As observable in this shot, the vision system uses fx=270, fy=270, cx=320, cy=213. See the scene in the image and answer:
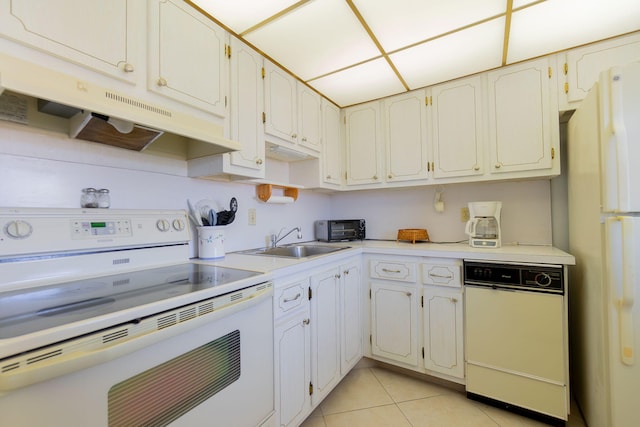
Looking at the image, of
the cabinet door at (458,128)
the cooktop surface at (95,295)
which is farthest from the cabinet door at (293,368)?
the cabinet door at (458,128)

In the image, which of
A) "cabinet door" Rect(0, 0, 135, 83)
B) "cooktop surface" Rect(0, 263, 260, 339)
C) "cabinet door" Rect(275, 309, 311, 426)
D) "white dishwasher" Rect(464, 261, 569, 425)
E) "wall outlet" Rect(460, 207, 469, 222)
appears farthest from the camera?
"wall outlet" Rect(460, 207, 469, 222)

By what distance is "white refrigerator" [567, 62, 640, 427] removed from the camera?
110cm

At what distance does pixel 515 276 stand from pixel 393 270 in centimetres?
72

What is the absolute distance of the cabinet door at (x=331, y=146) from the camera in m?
2.28

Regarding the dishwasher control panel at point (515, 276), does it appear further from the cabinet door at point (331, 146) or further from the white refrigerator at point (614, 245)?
the cabinet door at point (331, 146)

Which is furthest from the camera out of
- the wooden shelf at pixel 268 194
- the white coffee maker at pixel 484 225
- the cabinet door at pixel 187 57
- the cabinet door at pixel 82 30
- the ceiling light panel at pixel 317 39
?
the wooden shelf at pixel 268 194

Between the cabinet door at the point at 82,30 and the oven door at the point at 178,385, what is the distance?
98 centimetres

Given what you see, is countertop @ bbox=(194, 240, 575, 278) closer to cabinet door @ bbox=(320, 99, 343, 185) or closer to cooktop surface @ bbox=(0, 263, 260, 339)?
cooktop surface @ bbox=(0, 263, 260, 339)

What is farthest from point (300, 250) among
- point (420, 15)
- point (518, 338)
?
point (420, 15)

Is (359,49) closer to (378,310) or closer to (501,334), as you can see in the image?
(378,310)

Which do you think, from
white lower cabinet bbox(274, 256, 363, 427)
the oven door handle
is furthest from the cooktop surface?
white lower cabinet bbox(274, 256, 363, 427)

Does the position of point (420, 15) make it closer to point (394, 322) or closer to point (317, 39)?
point (317, 39)

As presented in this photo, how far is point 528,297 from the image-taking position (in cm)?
154

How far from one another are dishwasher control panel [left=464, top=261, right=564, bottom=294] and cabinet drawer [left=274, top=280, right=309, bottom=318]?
1.05 m
